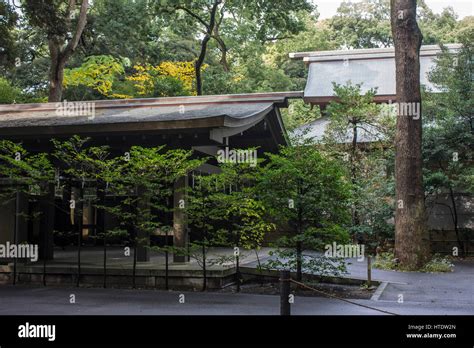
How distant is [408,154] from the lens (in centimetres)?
1544

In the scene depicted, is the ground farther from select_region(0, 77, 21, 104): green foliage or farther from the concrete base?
select_region(0, 77, 21, 104): green foliage

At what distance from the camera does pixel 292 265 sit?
12.0m

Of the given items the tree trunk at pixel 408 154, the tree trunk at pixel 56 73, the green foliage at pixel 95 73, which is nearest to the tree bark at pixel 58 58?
the tree trunk at pixel 56 73

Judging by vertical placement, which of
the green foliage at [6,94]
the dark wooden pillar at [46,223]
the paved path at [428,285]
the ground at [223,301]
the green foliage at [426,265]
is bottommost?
the paved path at [428,285]

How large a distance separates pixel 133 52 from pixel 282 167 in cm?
2113

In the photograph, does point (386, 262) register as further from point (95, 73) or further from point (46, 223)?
point (95, 73)

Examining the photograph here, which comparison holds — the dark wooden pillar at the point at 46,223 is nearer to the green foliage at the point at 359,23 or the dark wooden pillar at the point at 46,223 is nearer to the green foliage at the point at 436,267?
the green foliage at the point at 436,267

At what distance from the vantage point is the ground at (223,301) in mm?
9211

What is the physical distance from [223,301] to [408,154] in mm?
7828

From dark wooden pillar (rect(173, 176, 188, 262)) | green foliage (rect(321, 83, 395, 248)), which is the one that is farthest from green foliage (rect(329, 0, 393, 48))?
dark wooden pillar (rect(173, 176, 188, 262))

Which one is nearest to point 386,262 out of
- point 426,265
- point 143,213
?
point 426,265

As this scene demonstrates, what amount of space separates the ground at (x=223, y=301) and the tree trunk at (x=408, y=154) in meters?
2.36

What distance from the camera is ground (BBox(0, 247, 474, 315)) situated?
9.21 m

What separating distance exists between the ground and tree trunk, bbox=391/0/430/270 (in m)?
2.36
